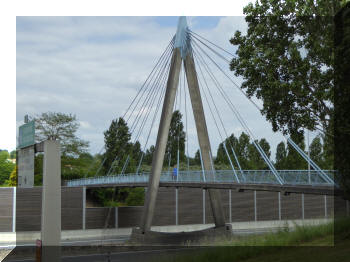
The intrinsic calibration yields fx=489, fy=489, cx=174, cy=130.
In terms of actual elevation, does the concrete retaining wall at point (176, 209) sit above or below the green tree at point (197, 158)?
below

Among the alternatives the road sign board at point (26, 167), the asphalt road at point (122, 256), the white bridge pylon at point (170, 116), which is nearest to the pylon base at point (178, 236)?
the white bridge pylon at point (170, 116)

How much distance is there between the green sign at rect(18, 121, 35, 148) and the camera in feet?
43.0

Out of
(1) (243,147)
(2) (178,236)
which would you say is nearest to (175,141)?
(1) (243,147)

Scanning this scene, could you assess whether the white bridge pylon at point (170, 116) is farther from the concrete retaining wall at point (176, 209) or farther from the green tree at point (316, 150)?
the green tree at point (316, 150)

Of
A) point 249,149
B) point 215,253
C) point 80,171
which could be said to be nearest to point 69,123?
point 80,171

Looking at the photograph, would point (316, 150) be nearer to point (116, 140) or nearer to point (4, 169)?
point (116, 140)

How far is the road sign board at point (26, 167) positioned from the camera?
1297cm

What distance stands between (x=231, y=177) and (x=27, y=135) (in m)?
16.7

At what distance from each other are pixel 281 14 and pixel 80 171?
39.5m

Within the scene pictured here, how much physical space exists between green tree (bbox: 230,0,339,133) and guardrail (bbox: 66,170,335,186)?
7.27 ft

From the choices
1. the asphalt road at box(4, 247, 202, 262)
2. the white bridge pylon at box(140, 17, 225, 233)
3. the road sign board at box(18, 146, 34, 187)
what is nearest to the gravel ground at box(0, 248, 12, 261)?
the asphalt road at box(4, 247, 202, 262)

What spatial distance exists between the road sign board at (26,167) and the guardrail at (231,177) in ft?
40.7

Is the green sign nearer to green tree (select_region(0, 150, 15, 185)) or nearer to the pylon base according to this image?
the pylon base

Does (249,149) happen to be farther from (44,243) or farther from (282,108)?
(44,243)
